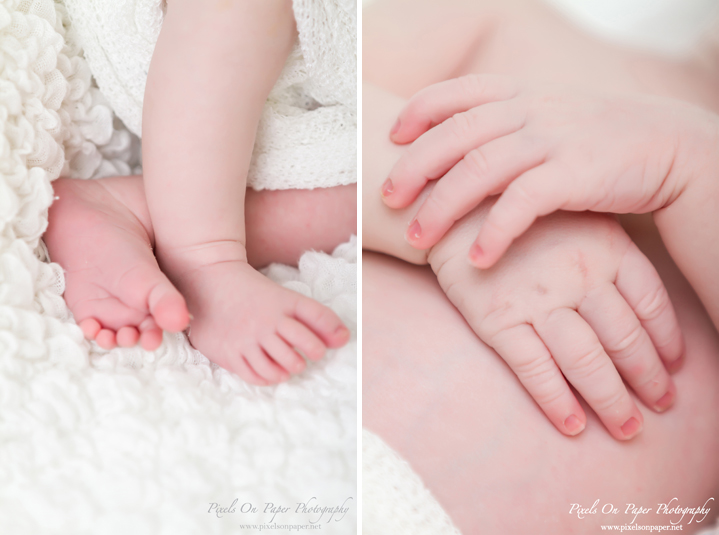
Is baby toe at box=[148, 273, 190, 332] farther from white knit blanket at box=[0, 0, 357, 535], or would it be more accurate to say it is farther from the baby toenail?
the baby toenail

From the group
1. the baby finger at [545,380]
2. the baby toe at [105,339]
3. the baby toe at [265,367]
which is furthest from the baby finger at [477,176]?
the baby toe at [105,339]

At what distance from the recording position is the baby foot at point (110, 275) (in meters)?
0.49

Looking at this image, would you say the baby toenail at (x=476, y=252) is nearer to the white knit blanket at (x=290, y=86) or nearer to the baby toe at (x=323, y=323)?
the baby toe at (x=323, y=323)

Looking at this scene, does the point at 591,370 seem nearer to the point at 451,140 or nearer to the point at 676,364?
the point at 676,364

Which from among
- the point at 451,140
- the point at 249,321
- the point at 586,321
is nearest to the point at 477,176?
the point at 451,140

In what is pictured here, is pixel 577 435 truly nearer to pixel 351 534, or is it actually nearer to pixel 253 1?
pixel 351 534

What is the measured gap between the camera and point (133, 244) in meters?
0.54

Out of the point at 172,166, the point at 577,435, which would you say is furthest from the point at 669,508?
the point at 172,166

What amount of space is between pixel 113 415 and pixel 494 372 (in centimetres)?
32

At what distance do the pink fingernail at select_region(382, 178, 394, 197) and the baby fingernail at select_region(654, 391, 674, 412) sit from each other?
259mm

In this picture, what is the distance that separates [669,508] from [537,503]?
0.10m

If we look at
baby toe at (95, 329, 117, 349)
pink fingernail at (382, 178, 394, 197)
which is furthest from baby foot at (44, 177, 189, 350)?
pink fingernail at (382, 178, 394, 197)

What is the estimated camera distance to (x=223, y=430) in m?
0.48

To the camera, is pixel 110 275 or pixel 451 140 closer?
pixel 451 140
